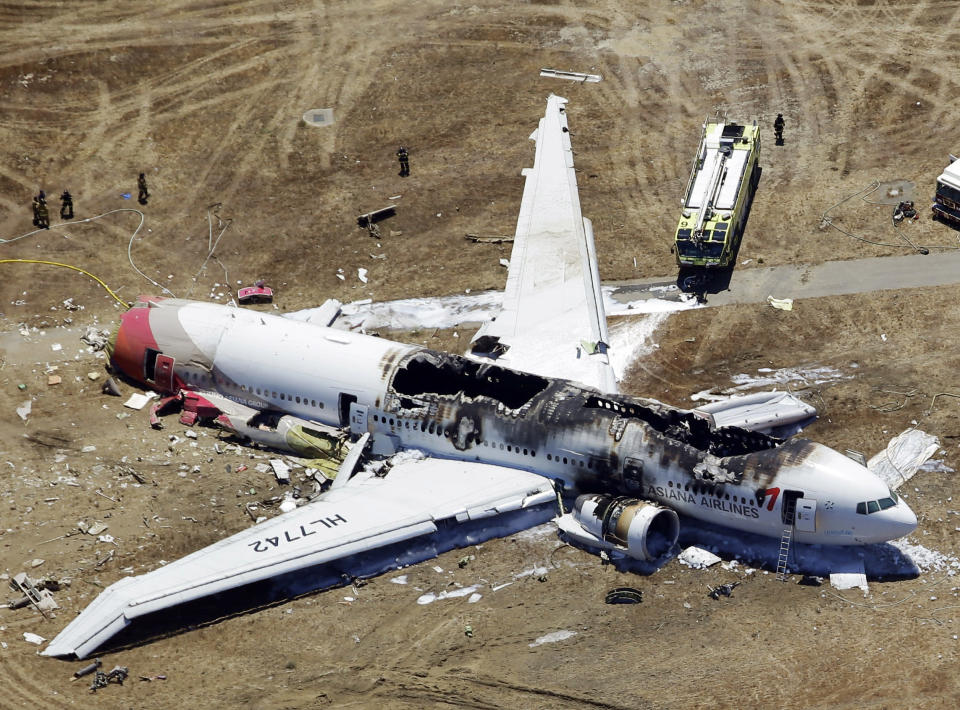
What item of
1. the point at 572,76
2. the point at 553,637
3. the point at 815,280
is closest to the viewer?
the point at 553,637

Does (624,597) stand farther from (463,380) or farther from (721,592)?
(463,380)

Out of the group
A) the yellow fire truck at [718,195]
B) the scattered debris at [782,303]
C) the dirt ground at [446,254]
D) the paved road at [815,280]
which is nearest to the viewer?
the dirt ground at [446,254]

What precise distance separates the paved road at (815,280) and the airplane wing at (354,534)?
47.9ft

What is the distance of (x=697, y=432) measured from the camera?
42.1 metres

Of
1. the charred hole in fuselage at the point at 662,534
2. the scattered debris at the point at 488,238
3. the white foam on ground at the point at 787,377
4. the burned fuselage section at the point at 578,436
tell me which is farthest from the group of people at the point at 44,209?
the charred hole in fuselage at the point at 662,534

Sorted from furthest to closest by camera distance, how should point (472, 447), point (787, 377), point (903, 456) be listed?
point (787, 377) < point (903, 456) < point (472, 447)

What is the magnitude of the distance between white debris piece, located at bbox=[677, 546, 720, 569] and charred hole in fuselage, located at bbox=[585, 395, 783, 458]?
3.39 m

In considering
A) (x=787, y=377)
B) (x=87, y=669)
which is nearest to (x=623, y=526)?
(x=787, y=377)

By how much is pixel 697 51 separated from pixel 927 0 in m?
14.9

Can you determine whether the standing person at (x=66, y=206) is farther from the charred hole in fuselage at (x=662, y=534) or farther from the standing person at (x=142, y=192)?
the charred hole in fuselage at (x=662, y=534)

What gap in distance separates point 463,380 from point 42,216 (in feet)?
84.5

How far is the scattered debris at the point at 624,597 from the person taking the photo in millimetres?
40094

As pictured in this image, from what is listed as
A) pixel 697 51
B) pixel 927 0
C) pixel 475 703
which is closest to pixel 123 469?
pixel 475 703

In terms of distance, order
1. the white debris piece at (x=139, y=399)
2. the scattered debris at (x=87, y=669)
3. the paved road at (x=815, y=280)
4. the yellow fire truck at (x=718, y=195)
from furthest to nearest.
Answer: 1. the yellow fire truck at (x=718, y=195)
2. the paved road at (x=815, y=280)
3. the white debris piece at (x=139, y=399)
4. the scattered debris at (x=87, y=669)
